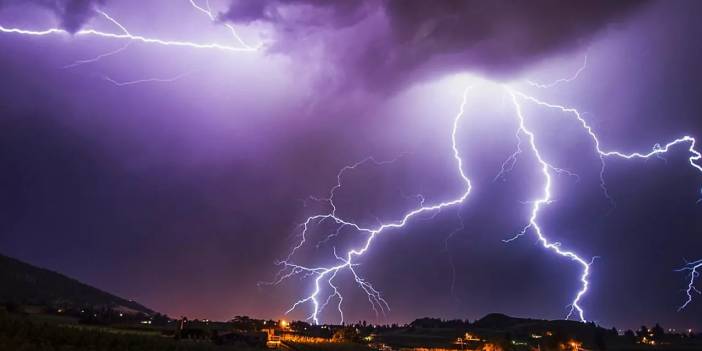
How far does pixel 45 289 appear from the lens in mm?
66938

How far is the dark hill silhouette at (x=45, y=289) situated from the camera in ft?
195

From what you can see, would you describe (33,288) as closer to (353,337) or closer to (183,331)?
(353,337)

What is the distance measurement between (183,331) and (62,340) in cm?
1327

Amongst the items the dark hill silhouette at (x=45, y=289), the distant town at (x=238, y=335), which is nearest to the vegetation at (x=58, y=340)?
the distant town at (x=238, y=335)

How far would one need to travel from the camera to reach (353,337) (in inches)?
1987

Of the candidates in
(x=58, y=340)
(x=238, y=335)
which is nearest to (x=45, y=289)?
(x=238, y=335)

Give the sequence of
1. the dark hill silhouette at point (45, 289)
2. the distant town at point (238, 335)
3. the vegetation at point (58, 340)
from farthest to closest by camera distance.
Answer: the dark hill silhouette at point (45, 289), the distant town at point (238, 335), the vegetation at point (58, 340)

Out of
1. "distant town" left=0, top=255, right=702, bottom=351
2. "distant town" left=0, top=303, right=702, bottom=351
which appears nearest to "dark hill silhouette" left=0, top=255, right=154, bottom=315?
"distant town" left=0, top=255, right=702, bottom=351

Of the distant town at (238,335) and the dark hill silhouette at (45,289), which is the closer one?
the distant town at (238,335)

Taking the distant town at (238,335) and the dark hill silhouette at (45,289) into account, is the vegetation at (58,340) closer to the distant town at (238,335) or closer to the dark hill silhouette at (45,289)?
the distant town at (238,335)

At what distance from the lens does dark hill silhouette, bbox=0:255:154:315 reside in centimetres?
5950

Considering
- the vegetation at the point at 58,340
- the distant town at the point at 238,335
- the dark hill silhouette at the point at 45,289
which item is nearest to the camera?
the vegetation at the point at 58,340

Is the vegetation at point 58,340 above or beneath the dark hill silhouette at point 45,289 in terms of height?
beneath

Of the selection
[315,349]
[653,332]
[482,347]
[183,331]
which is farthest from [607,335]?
[183,331]
